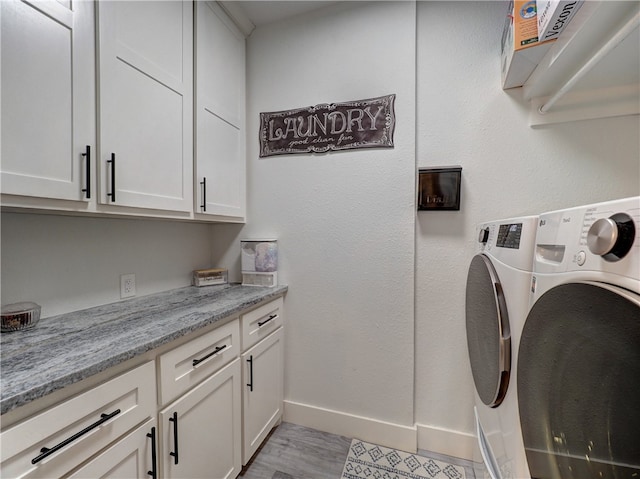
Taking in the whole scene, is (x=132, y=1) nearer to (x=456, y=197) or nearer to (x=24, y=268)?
(x=24, y=268)

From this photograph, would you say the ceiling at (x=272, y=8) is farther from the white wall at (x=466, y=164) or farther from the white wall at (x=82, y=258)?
the white wall at (x=82, y=258)

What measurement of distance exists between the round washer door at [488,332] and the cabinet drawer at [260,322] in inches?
40.7

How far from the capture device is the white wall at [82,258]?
39.7 inches

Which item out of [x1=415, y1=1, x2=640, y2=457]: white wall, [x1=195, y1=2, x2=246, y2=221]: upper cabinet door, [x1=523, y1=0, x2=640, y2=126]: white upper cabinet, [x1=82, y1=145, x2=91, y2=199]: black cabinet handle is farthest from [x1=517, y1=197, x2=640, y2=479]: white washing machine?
[x1=195, y1=2, x2=246, y2=221]: upper cabinet door

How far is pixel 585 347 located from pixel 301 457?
1515 millimetres

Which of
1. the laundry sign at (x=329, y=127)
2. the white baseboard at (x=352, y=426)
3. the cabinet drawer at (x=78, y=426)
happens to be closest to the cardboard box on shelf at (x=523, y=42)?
the laundry sign at (x=329, y=127)

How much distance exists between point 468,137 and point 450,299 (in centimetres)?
89

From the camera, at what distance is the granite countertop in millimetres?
597

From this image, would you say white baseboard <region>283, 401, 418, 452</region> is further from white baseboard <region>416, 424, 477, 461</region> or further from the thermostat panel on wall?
the thermostat panel on wall

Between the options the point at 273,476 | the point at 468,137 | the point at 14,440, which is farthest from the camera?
the point at 468,137

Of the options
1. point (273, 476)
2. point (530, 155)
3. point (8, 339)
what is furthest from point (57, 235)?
point (530, 155)

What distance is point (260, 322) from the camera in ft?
4.85

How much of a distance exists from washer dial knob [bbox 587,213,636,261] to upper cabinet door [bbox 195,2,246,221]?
4.89 ft

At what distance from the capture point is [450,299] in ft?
4.89
